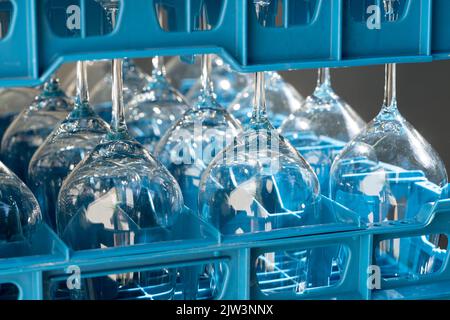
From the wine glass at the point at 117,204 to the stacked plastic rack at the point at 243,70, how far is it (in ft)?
0.06

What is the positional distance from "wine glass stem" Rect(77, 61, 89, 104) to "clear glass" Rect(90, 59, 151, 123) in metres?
0.47

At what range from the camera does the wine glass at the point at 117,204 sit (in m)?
1.09

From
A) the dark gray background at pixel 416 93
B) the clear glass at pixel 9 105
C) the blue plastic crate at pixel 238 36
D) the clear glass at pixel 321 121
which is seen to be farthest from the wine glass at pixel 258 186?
the dark gray background at pixel 416 93

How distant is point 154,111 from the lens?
5.21 feet

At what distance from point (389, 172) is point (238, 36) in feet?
1.14

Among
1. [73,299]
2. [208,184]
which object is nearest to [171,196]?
[208,184]

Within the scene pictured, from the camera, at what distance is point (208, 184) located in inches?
45.8

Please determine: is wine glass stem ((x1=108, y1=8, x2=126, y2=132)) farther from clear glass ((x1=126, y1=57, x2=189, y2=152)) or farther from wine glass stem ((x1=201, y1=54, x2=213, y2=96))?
clear glass ((x1=126, y1=57, x2=189, y2=152))

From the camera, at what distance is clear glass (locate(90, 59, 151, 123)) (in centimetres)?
181

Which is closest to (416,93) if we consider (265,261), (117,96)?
(265,261)

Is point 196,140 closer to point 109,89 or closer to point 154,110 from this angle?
point 154,110
